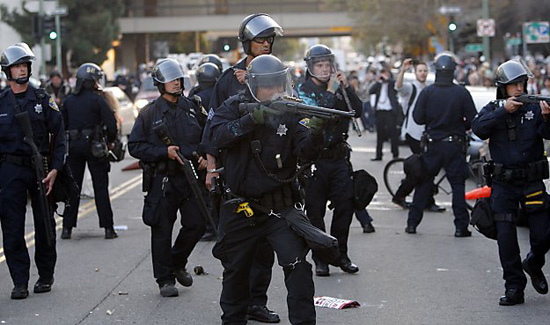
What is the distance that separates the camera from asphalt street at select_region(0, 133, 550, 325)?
7.80 metres

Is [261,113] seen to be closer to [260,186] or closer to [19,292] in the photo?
[260,186]

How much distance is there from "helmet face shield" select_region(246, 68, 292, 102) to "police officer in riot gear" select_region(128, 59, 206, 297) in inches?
88.0

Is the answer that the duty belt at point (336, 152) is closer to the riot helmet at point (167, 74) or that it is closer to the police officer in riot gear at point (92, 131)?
the riot helmet at point (167, 74)

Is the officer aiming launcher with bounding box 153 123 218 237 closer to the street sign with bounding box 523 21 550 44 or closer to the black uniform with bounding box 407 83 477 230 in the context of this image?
the black uniform with bounding box 407 83 477 230

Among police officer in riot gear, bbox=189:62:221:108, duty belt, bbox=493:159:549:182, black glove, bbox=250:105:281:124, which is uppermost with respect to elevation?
black glove, bbox=250:105:281:124

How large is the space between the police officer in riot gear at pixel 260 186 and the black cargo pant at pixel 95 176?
558 cm

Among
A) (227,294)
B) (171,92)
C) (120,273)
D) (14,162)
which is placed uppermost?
(171,92)

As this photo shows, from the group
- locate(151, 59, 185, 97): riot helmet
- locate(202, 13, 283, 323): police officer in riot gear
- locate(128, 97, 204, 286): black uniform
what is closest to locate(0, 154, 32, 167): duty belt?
locate(128, 97, 204, 286): black uniform

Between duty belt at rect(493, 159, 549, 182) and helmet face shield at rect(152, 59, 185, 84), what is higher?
helmet face shield at rect(152, 59, 185, 84)

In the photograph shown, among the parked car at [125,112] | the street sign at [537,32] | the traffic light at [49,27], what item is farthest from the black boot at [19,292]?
the traffic light at [49,27]

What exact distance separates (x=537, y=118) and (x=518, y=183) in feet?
1.71

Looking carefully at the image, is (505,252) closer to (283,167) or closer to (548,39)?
(283,167)

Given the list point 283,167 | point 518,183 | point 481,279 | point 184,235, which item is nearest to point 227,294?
point 283,167

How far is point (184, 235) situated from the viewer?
8641 millimetres
